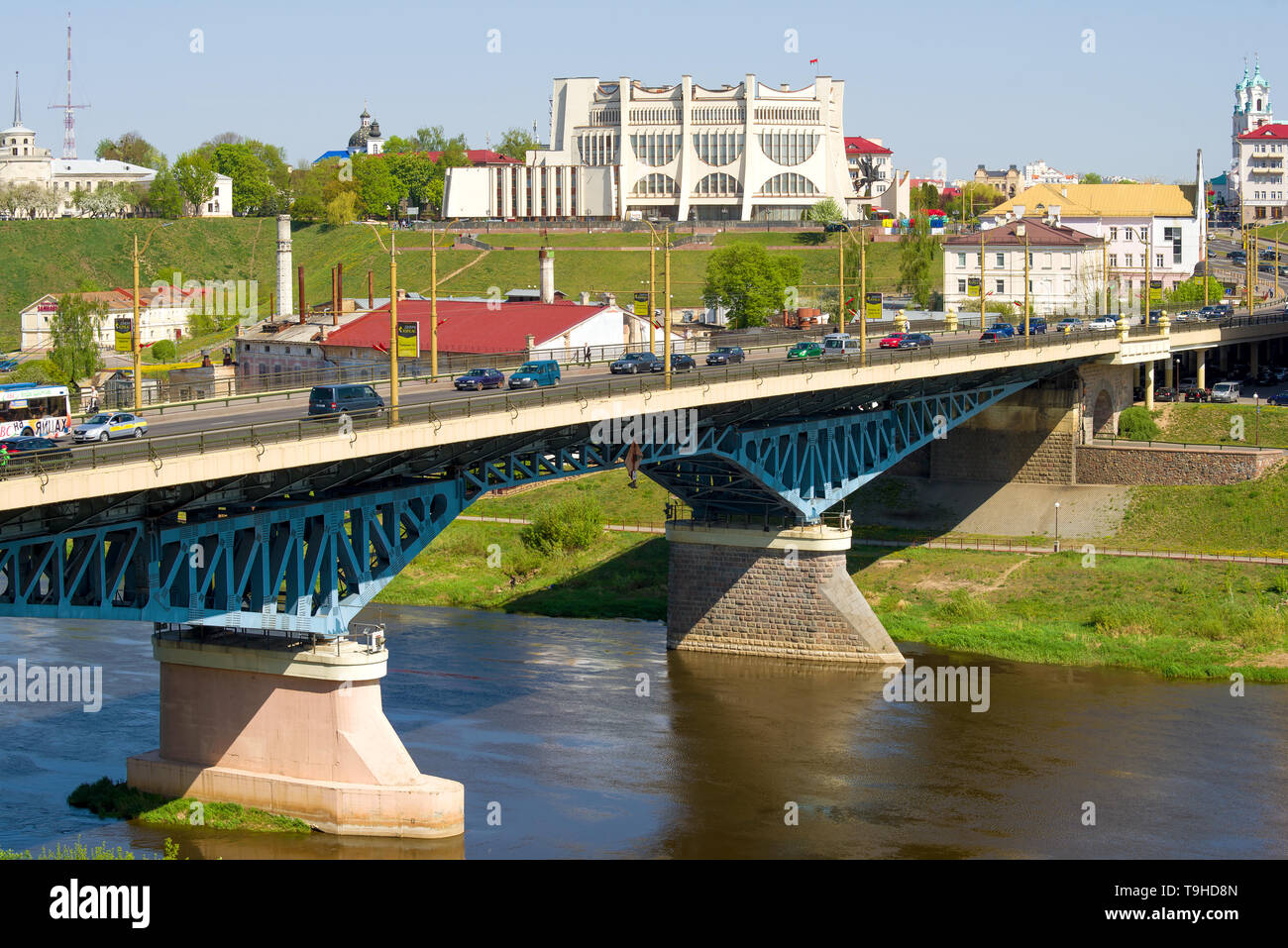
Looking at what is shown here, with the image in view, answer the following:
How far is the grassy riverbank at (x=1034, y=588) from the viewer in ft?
186

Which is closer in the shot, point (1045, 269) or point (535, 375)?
point (535, 375)

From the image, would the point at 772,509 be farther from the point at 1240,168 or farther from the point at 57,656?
the point at 1240,168

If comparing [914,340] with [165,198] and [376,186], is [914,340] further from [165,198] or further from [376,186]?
[165,198]

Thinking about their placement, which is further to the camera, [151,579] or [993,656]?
[993,656]

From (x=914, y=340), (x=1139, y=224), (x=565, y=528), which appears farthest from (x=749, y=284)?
(x=565, y=528)

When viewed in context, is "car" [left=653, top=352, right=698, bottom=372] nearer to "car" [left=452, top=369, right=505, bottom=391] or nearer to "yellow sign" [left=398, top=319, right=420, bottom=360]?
"car" [left=452, top=369, right=505, bottom=391]

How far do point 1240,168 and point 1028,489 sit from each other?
138m

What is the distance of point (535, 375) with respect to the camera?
5241 centimetres

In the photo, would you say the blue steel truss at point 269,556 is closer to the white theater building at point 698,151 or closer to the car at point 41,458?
the car at point 41,458

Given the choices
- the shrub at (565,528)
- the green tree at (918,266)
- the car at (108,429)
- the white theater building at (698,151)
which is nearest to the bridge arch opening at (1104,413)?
the shrub at (565,528)

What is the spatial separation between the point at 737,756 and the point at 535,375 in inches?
535
